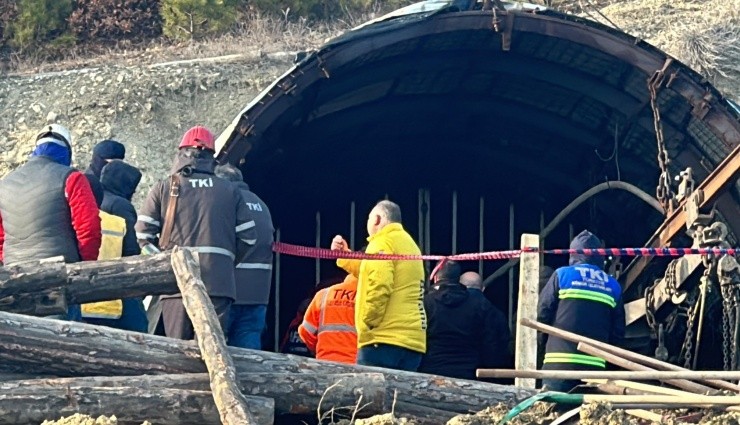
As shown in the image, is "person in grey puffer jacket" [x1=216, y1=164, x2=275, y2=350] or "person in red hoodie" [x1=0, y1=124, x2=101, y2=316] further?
"person in grey puffer jacket" [x1=216, y1=164, x2=275, y2=350]

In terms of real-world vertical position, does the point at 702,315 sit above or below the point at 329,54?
below

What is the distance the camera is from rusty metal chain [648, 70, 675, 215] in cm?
1254

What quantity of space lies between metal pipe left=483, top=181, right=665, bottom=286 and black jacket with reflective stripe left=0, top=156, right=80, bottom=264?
5462 mm

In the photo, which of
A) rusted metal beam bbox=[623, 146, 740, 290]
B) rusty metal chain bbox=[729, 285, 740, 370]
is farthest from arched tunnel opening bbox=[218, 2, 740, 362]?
rusty metal chain bbox=[729, 285, 740, 370]

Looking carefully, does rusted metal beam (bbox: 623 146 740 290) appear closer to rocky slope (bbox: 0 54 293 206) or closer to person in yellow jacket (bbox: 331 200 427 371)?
person in yellow jacket (bbox: 331 200 427 371)

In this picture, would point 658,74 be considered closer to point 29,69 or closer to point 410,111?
point 410,111

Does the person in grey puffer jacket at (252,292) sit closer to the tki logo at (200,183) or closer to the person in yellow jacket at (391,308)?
the tki logo at (200,183)

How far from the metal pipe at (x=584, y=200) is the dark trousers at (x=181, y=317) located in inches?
180

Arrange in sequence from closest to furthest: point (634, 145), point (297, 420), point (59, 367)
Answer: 1. point (59, 367)
2. point (297, 420)
3. point (634, 145)

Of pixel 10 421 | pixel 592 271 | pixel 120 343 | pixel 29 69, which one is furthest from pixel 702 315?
pixel 29 69

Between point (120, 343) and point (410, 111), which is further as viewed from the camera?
point (410, 111)

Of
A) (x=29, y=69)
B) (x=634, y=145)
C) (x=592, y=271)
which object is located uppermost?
(x=29, y=69)

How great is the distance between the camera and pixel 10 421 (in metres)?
7.49

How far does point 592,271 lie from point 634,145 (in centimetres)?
380
